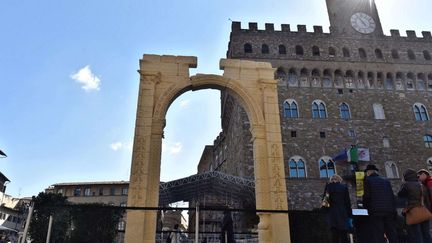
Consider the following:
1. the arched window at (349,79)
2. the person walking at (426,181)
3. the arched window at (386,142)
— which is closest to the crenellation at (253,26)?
the arched window at (349,79)

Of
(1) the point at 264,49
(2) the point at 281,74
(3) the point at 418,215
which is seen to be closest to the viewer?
(3) the point at 418,215

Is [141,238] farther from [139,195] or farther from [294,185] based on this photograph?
[294,185]

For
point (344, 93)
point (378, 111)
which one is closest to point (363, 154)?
point (378, 111)

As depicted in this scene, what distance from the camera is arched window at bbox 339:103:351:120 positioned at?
2947 cm

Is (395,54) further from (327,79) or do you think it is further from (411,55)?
(327,79)

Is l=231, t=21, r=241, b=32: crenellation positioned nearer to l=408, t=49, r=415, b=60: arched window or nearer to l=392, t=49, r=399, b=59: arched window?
l=392, t=49, r=399, b=59: arched window

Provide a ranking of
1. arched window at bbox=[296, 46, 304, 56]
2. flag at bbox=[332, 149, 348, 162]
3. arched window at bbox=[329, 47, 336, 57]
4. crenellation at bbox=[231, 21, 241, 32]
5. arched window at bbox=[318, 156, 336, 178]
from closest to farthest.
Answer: flag at bbox=[332, 149, 348, 162], arched window at bbox=[318, 156, 336, 178], arched window at bbox=[296, 46, 304, 56], arched window at bbox=[329, 47, 336, 57], crenellation at bbox=[231, 21, 241, 32]

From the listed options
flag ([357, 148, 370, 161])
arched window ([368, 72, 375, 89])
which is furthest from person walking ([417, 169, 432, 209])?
arched window ([368, 72, 375, 89])

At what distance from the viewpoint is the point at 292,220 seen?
8.10 metres

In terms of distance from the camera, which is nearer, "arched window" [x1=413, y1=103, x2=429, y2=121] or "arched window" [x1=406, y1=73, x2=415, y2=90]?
"arched window" [x1=413, y1=103, x2=429, y2=121]

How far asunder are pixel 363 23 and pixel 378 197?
3304cm

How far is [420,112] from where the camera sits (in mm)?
30719

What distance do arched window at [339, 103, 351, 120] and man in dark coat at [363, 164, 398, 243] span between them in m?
25.3

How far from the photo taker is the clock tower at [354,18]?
107ft
